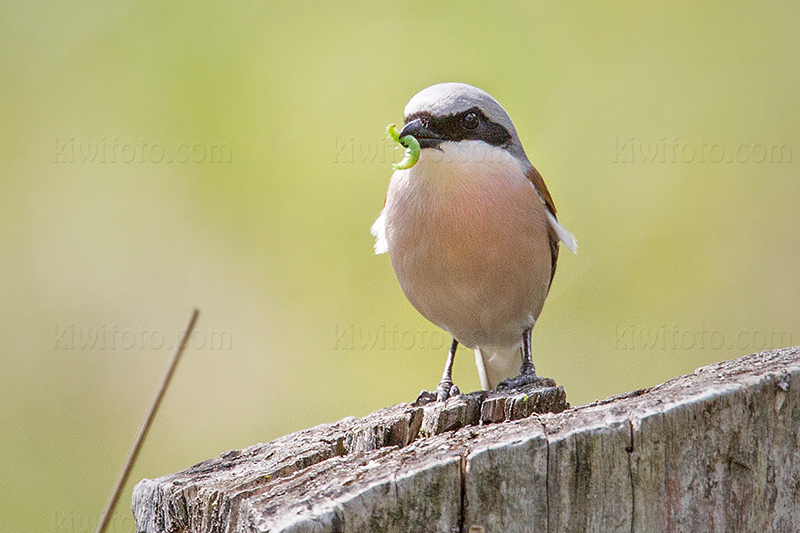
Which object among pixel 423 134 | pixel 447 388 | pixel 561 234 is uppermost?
pixel 423 134

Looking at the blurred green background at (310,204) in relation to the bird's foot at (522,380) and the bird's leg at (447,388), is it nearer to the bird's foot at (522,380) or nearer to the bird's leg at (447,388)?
the bird's leg at (447,388)

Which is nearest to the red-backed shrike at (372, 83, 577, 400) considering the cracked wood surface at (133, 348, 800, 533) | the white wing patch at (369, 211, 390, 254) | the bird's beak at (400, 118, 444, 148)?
the bird's beak at (400, 118, 444, 148)

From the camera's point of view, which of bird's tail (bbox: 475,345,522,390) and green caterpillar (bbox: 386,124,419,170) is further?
bird's tail (bbox: 475,345,522,390)

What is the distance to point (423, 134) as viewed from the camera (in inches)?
140

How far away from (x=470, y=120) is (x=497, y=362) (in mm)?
1596

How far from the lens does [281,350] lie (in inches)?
273

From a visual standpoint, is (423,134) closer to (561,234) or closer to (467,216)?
(467,216)

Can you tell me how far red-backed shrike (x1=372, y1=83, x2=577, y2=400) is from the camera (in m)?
3.59

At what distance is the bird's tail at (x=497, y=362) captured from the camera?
4.63 metres

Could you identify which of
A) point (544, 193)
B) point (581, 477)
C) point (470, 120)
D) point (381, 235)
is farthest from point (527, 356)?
point (581, 477)

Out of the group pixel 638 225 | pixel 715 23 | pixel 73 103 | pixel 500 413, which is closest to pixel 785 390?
pixel 500 413

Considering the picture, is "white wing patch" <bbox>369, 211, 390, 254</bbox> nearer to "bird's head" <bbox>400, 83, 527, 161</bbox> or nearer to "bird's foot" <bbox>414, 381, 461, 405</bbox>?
"bird's head" <bbox>400, 83, 527, 161</bbox>

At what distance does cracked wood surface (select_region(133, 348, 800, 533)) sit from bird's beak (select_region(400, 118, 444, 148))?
1.63 m

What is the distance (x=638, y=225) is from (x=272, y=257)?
9.98 ft
